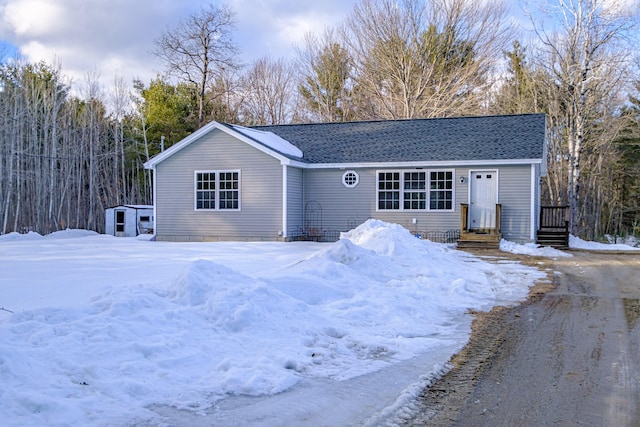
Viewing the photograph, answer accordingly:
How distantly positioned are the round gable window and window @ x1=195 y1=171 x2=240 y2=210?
3.58 m

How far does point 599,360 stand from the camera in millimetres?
5090

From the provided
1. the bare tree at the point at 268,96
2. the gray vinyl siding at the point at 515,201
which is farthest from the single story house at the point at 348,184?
the bare tree at the point at 268,96

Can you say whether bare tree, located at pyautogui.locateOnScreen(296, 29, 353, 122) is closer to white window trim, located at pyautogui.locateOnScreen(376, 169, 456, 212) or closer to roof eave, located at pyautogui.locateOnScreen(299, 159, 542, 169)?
roof eave, located at pyautogui.locateOnScreen(299, 159, 542, 169)

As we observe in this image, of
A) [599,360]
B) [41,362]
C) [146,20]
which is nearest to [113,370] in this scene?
[41,362]

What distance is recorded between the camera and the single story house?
55.7ft

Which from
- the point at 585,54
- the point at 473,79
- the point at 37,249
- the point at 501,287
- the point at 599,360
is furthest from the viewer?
Answer: the point at 473,79

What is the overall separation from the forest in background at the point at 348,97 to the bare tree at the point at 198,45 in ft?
0.28

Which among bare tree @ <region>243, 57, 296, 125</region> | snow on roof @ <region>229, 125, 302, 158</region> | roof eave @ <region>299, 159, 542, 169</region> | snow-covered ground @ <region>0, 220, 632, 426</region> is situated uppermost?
bare tree @ <region>243, 57, 296, 125</region>

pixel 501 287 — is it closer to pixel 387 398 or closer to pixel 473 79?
pixel 387 398

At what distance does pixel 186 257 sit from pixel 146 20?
23215 millimetres

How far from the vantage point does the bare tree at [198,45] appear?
1331 inches

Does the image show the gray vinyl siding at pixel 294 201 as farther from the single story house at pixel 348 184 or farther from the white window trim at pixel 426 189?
the white window trim at pixel 426 189

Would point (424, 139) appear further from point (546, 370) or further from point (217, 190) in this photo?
point (546, 370)

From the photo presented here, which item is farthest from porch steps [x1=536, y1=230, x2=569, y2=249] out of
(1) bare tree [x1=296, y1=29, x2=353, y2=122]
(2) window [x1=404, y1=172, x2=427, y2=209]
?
(1) bare tree [x1=296, y1=29, x2=353, y2=122]
